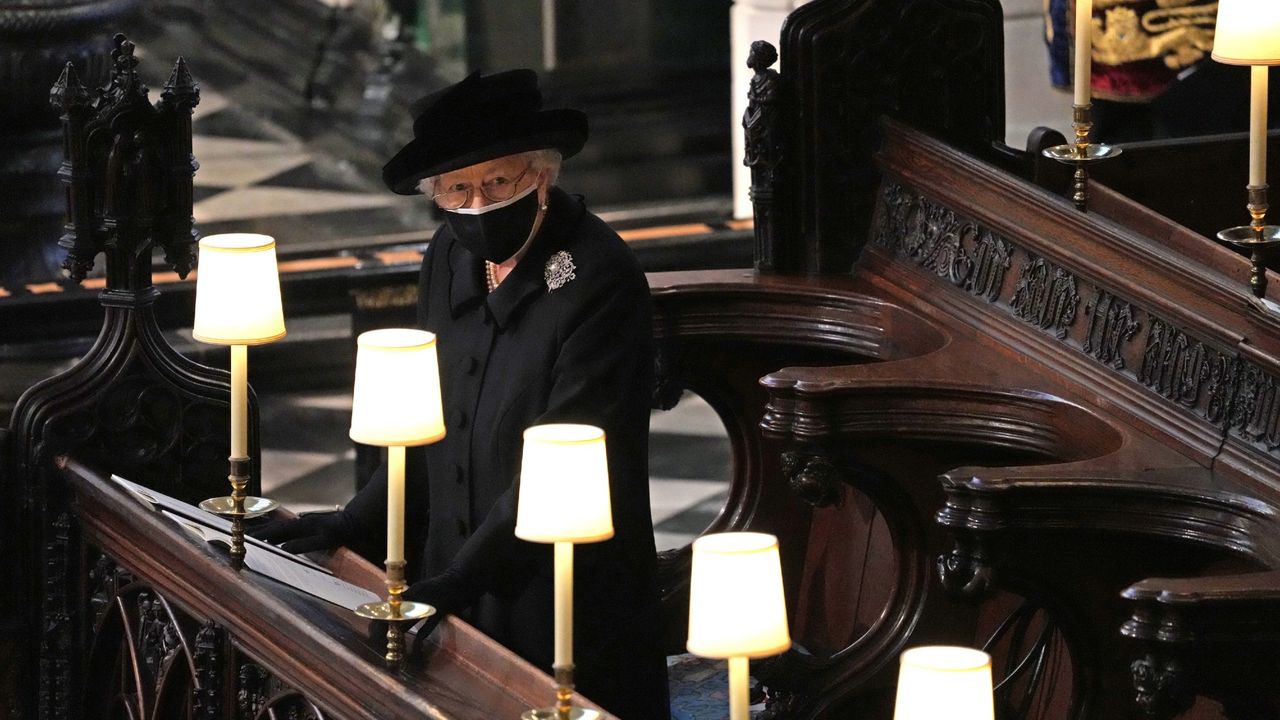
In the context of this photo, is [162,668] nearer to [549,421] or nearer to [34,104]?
[549,421]

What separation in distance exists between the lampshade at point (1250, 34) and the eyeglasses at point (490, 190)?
3.57 ft

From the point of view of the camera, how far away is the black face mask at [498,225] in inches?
130

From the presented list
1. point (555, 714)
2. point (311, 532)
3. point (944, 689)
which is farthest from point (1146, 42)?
point (944, 689)

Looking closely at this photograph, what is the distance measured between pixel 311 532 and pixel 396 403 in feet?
2.86

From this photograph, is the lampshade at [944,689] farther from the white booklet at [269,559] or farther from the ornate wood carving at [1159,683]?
the white booklet at [269,559]

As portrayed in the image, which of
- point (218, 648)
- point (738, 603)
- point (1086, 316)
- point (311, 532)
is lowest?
point (218, 648)

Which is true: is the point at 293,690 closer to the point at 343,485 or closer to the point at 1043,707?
the point at 1043,707

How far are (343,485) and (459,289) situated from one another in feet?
11.4

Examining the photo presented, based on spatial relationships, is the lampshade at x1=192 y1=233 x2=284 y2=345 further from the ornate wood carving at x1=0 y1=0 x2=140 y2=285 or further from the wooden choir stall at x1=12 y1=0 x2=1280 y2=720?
the ornate wood carving at x1=0 y1=0 x2=140 y2=285

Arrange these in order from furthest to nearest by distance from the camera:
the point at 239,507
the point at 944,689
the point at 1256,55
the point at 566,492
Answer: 1. the point at 239,507
2. the point at 1256,55
3. the point at 566,492
4. the point at 944,689

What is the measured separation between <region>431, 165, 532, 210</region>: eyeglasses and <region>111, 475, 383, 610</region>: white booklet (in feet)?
2.03

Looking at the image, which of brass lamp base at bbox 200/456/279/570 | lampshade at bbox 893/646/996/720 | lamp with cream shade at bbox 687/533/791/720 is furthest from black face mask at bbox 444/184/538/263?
lampshade at bbox 893/646/996/720

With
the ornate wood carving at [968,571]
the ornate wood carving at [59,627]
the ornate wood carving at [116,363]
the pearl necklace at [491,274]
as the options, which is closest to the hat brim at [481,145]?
the pearl necklace at [491,274]

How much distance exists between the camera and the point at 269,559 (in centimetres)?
331
